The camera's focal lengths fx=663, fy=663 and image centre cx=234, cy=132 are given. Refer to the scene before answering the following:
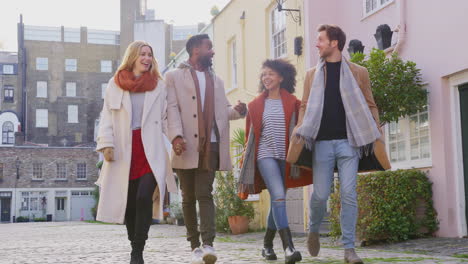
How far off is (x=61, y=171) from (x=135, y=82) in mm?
53311

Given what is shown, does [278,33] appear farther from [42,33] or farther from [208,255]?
[42,33]

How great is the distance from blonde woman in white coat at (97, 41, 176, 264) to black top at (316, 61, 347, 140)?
4.34 ft

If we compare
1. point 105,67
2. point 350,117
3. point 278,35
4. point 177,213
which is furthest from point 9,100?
point 350,117

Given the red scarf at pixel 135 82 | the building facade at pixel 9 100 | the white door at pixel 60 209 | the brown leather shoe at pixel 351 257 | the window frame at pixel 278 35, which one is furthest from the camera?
the building facade at pixel 9 100

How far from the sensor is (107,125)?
543 centimetres

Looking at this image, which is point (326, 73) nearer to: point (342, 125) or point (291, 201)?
point (342, 125)

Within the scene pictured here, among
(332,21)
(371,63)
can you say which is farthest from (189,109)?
(332,21)

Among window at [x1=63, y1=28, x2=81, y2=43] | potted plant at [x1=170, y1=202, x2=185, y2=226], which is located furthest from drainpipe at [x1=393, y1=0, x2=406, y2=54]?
window at [x1=63, y1=28, x2=81, y2=43]

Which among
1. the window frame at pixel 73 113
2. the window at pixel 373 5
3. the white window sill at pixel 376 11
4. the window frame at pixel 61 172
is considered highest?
the window frame at pixel 73 113

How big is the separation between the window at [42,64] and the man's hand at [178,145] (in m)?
61.3

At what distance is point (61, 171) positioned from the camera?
5675 cm

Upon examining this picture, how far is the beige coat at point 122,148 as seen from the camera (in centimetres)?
531

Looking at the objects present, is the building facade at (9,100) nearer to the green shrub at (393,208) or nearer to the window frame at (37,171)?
the window frame at (37,171)

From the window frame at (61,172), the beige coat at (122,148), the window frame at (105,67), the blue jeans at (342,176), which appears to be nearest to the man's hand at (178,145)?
the beige coat at (122,148)
